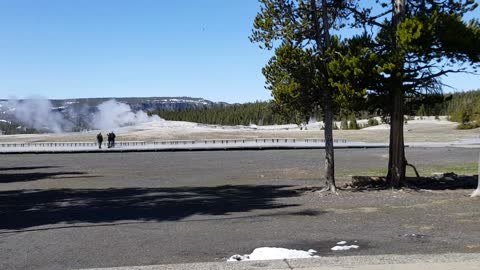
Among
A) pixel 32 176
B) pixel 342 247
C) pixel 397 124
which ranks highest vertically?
pixel 397 124

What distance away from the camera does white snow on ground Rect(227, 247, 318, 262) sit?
26.1 feet

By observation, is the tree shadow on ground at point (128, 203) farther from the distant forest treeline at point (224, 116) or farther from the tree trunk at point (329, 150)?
the distant forest treeline at point (224, 116)

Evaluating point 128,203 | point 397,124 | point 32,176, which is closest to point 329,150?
point 397,124

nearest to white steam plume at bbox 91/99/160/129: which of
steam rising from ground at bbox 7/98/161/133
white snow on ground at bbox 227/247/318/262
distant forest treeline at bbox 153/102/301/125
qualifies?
A: steam rising from ground at bbox 7/98/161/133

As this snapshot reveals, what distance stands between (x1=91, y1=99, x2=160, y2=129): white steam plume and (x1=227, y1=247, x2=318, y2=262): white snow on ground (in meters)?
133

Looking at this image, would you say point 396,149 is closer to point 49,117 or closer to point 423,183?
point 423,183

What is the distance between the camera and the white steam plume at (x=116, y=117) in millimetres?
145750

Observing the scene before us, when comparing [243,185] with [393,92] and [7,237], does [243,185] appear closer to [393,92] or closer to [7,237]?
[393,92]

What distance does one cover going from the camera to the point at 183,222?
1237cm

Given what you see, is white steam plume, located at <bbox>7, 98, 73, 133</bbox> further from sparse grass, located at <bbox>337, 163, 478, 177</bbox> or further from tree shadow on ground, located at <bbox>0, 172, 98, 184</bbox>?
sparse grass, located at <bbox>337, 163, 478, 177</bbox>

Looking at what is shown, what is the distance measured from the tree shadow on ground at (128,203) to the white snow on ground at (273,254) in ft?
15.7

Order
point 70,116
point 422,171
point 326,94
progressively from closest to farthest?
point 326,94, point 422,171, point 70,116

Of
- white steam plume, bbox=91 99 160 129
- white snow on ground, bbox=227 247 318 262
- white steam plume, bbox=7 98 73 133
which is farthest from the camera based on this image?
white steam plume, bbox=7 98 73 133

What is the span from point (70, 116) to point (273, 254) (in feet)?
615
